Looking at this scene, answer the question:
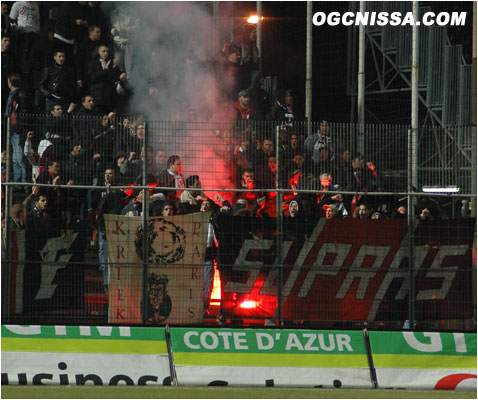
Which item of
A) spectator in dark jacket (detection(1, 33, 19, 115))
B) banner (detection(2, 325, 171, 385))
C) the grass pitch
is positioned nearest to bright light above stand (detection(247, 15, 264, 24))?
spectator in dark jacket (detection(1, 33, 19, 115))

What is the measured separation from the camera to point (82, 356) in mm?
12898

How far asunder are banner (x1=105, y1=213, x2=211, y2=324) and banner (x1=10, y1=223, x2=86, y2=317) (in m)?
0.49

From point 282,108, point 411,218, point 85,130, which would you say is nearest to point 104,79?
point 282,108

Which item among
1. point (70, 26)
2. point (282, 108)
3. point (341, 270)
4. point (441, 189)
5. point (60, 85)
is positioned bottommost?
point (341, 270)

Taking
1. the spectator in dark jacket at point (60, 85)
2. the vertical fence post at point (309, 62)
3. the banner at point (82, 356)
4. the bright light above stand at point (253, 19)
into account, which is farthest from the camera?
the bright light above stand at point (253, 19)

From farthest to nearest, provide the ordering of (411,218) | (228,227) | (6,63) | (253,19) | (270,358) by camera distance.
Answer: (253,19)
(6,63)
(411,218)
(228,227)
(270,358)

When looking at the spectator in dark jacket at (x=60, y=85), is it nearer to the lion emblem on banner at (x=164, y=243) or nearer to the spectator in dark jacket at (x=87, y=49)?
the spectator in dark jacket at (x=87, y=49)

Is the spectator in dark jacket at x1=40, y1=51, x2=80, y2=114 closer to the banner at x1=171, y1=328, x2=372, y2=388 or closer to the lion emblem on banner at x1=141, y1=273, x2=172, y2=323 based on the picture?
the lion emblem on banner at x1=141, y1=273, x2=172, y2=323

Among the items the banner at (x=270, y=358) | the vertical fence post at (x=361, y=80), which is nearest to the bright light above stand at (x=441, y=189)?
the banner at (x=270, y=358)

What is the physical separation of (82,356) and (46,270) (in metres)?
2.03

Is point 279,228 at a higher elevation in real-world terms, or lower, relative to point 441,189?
lower

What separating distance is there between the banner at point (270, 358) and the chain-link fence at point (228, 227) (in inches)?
56.5

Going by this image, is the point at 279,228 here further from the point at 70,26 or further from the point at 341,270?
the point at 70,26

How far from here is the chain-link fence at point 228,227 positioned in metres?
14.6
